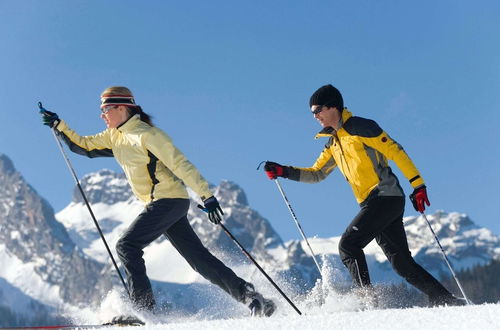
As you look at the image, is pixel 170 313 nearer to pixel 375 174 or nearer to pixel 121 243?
pixel 121 243

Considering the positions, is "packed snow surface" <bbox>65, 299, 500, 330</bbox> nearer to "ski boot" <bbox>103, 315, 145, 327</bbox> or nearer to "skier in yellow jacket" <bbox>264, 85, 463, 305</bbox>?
"ski boot" <bbox>103, 315, 145, 327</bbox>

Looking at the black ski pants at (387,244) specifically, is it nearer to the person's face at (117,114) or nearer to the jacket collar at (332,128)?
the jacket collar at (332,128)

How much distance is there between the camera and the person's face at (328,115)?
6926mm

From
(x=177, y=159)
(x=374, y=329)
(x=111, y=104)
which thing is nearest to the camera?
(x=374, y=329)

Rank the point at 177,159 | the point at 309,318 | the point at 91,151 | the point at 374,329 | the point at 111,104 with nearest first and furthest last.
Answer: the point at 374,329, the point at 309,318, the point at 177,159, the point at 111,104, the point at 91,151

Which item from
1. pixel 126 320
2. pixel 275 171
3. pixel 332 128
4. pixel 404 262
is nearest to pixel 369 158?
pixel 332 128

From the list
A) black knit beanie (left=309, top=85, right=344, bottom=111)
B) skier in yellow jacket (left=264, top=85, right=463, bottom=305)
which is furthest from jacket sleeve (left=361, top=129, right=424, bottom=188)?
black knit beanie (left=309, top=85, right=344, bottom=111)

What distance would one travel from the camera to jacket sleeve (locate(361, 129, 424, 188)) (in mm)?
6613

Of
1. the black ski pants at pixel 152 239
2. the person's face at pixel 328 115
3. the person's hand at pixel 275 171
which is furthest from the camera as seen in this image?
the person's hand at pixel 275 171

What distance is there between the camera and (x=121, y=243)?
6.53 metres

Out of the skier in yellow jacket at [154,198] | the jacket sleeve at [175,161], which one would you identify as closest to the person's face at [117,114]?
the skier in yellow jacket at [154,198]

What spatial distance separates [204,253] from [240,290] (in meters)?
0.53

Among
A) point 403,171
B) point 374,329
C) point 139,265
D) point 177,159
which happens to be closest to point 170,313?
point 139,265

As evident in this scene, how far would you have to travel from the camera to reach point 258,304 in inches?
246
